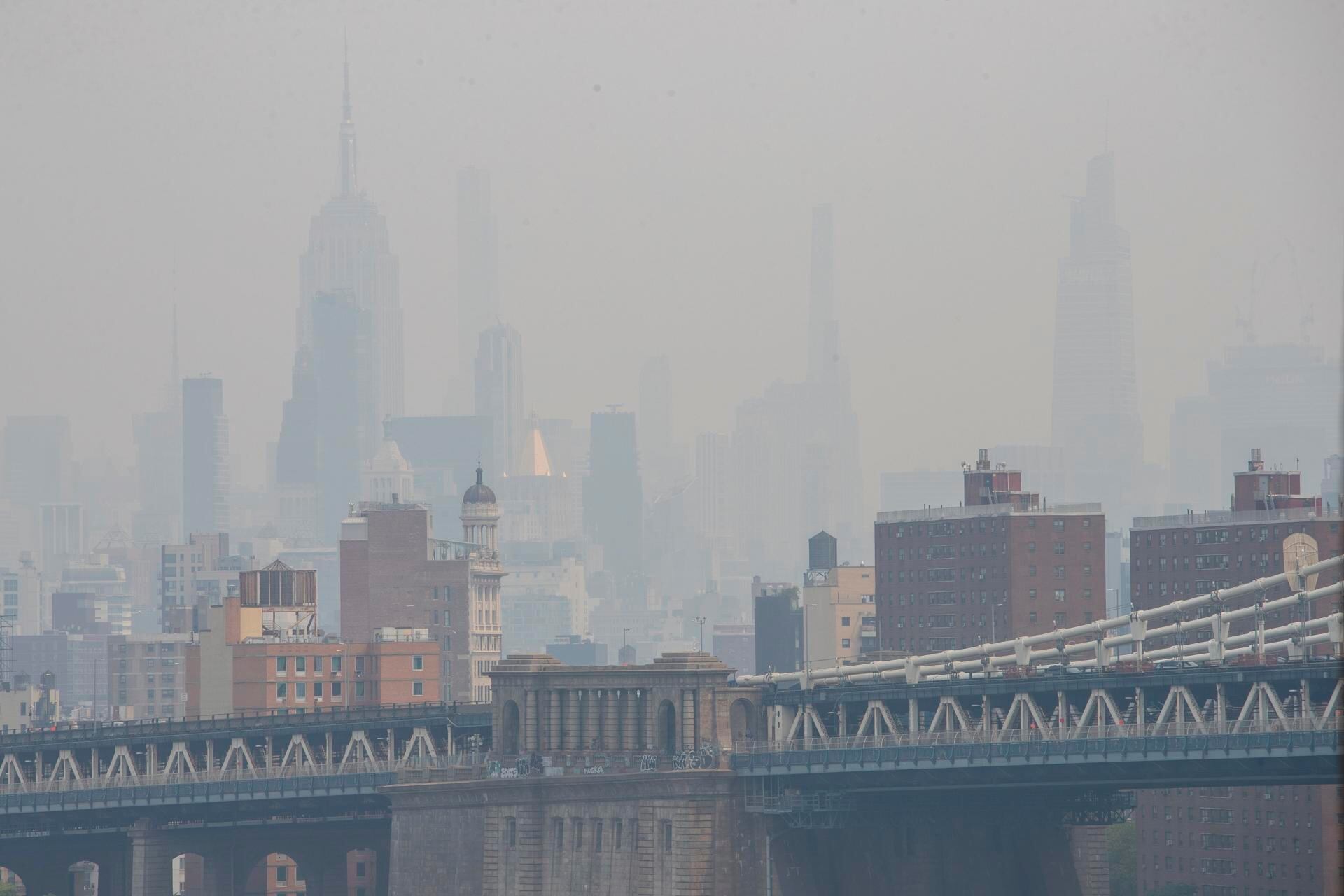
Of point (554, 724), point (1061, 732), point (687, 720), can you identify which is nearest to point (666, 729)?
point (687, 720)

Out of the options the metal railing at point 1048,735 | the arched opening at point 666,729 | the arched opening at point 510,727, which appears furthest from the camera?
the arched opening at point 510,727

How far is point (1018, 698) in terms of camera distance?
16975 cm

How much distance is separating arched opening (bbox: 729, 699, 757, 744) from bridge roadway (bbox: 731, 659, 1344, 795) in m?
0.67

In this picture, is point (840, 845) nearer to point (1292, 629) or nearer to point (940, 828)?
point (940, 828)

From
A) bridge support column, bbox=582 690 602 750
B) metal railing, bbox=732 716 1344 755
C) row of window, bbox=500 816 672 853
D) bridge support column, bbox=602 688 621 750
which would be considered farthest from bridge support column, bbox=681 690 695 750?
bridge support column, bbox=582 690 602 750

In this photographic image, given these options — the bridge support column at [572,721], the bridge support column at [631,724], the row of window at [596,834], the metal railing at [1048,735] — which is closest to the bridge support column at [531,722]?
the bridge support column at [572,721]

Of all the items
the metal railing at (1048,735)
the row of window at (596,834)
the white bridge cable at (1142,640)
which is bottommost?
the row of window at (596,834)

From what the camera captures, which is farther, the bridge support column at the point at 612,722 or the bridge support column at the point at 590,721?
the bridge support column at the point at 590,721

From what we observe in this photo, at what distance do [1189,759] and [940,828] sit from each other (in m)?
24.0

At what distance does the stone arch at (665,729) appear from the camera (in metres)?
176

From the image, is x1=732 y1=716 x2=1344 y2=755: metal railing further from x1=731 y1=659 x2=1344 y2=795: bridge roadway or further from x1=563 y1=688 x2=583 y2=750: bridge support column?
A: x1=563 y1=688 x2=583 y2=750: bridge support column

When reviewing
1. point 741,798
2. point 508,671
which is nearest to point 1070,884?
point 741,798

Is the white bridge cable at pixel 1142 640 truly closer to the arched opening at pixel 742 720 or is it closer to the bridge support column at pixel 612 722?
the arched opening at pixel 742 720

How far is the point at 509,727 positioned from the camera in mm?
184250
